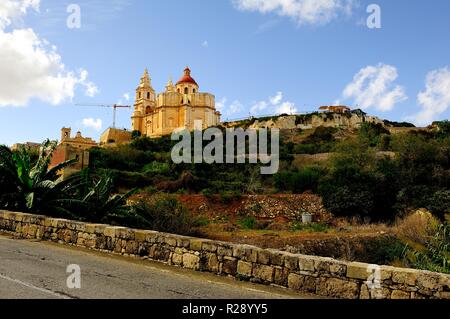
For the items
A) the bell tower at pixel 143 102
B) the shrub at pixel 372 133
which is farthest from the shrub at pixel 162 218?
the bell tower at pixel 143 102

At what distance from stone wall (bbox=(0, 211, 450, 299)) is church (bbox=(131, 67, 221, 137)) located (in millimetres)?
69758

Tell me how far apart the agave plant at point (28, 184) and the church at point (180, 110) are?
64477 millimetres

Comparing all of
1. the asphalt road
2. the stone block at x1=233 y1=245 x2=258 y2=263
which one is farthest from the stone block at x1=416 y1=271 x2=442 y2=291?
the stone block at x1=233 y1=245 x2=258 y2=263

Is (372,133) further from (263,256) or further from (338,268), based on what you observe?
(338,268)

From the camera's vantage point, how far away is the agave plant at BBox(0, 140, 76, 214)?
550 inches

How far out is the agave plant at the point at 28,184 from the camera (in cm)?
1396

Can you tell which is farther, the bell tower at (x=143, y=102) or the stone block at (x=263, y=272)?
the bell tower at (x=143, y=102)

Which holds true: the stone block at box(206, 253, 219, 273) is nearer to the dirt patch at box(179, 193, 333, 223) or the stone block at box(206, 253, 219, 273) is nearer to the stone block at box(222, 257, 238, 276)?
the stone block at box(222, 257, 238, 276)

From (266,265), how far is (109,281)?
2.47 metres

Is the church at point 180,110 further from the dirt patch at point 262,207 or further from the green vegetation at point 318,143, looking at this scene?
the dirt patch at point 262,207

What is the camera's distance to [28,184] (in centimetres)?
1427

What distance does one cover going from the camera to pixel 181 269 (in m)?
8.21
